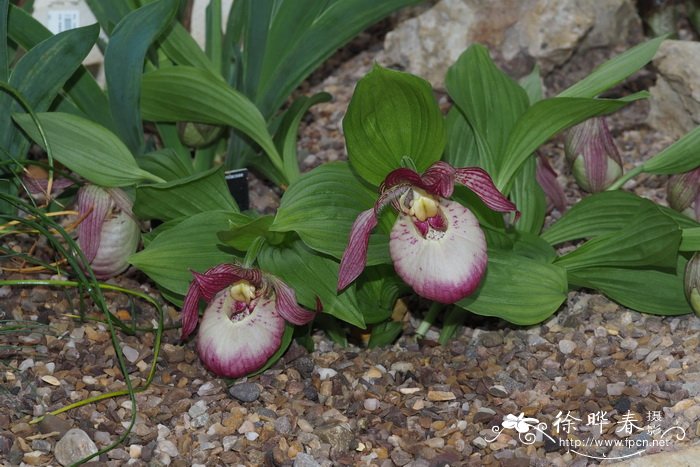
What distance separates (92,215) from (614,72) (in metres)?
1.03

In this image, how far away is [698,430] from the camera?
5.48 feet

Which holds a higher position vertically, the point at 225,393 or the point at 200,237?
the point at 200,237

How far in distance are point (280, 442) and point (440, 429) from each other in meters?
0.28

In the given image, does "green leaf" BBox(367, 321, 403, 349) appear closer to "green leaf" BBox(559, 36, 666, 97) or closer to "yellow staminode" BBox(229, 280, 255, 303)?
"yellow staminode" BBox(229, 280, 255, 303)

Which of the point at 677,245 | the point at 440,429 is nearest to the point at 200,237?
the point at 440,429

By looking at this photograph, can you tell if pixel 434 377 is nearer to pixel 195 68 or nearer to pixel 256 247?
pixel 256 247

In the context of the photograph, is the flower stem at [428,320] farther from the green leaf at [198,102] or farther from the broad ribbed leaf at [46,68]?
the broad ribbed leaf at [46,68]

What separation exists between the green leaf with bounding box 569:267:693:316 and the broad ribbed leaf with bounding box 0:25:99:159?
1028 mm

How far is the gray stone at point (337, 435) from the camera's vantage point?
1686mm

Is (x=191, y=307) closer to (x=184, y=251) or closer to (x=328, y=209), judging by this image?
(x=184, y=251)

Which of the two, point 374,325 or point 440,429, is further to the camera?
point 374,325

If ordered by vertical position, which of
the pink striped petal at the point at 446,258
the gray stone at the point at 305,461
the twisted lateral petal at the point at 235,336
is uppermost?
the pink striped petal at the point at 446,258

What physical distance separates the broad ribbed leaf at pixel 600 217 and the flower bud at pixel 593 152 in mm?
73

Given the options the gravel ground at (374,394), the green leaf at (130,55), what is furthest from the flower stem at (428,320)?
the green leaf at (130,55)
